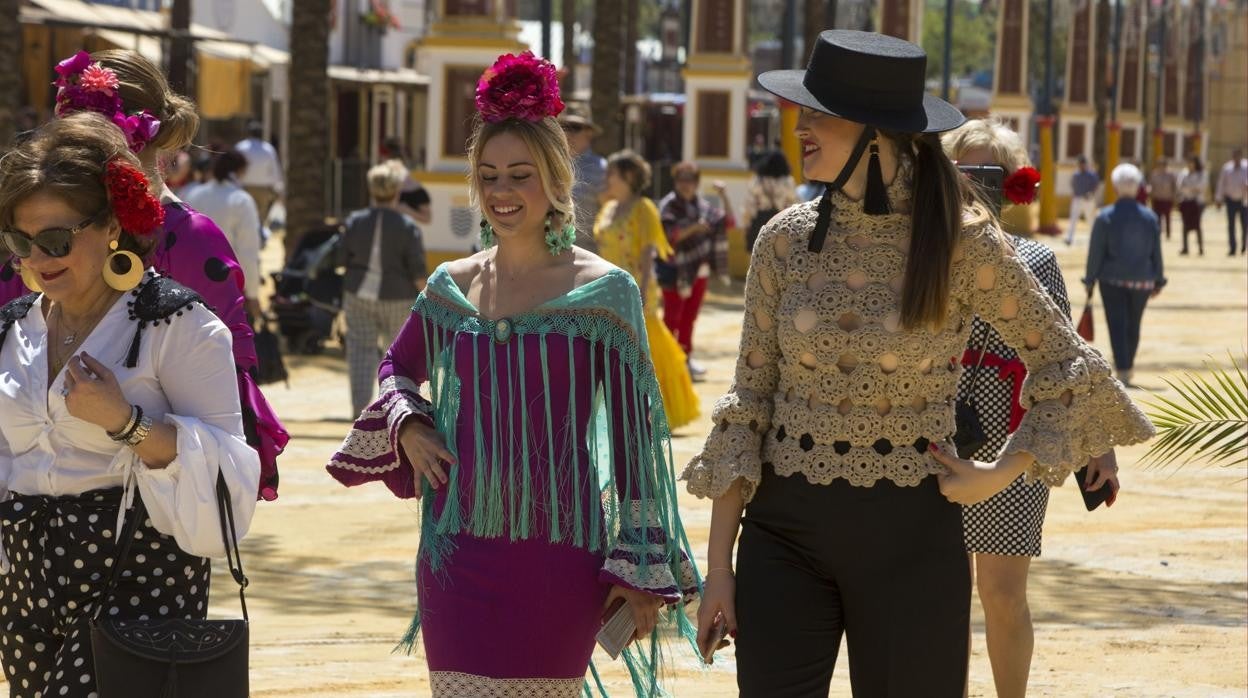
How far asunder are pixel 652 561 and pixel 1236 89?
93267mm

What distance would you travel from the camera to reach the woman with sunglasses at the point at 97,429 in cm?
418

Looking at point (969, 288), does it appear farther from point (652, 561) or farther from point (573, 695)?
point (573, 695)

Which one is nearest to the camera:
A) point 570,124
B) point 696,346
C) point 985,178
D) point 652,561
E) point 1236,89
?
point 652,561

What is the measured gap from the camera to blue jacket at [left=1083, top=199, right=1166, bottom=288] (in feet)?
55.0

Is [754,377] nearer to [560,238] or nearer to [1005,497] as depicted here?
[560,238]

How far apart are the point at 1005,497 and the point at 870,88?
1871 mm

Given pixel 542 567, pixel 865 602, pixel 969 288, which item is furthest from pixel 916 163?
pixel 542 567

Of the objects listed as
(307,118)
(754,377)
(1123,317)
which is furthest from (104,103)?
(307,118)

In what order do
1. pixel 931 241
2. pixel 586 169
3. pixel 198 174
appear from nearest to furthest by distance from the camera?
1. pixel 931 241
2. pixel 586 169
3. pixel 198 174

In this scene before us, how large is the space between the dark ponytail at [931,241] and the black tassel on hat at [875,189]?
0.06 m

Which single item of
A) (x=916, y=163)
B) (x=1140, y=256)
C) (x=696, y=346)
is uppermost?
(x=916, y=163)

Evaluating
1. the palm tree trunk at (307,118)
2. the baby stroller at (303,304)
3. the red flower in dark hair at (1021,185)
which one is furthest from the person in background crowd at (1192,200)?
the red flower in dark hair at (1021,185)

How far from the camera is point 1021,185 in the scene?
579 cm

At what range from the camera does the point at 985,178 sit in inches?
227
